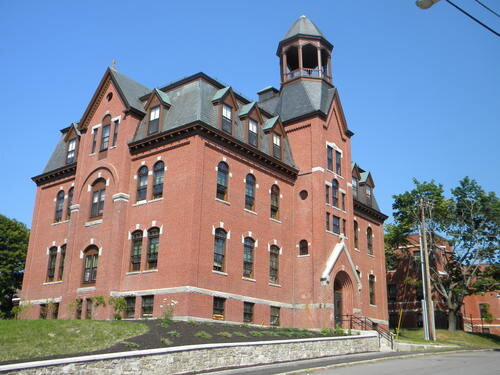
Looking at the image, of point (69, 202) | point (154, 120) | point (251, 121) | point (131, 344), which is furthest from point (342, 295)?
point (131, 344)

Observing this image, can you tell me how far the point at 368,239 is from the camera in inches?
1794

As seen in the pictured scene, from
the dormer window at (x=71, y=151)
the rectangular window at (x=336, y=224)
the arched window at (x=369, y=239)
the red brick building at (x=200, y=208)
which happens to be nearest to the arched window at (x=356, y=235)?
the arched window at (x=369, y=239)

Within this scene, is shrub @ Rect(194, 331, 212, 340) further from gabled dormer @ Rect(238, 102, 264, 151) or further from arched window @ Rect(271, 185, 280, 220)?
gabled dormer @ Rect(238, 102, 264, 151)

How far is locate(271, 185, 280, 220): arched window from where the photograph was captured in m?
35.4

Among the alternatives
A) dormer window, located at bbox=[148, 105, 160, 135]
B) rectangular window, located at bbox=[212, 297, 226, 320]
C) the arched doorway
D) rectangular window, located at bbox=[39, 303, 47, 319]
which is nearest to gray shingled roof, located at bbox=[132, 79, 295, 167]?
dormer window, located at bbox=[148, 105, 160, 135]

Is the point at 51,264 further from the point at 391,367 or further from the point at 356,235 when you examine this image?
the point at 391,367

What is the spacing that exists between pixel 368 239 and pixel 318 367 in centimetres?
2613

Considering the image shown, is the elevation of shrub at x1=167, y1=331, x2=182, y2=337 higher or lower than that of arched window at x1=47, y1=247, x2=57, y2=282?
lower

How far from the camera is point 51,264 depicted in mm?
35906

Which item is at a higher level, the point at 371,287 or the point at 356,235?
the point at 356,235

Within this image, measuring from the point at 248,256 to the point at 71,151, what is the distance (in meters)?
15.7

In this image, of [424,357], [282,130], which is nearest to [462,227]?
[282,130]

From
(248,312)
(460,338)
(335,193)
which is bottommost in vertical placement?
(460,338)

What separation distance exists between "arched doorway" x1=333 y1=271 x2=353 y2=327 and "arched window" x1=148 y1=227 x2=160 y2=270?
42.3ft
